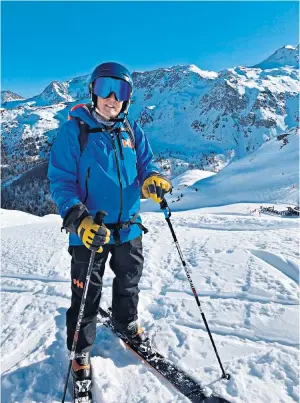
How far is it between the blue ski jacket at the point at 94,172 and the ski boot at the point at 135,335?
1155 millimetres

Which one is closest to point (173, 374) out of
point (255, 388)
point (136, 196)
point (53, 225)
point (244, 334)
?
point (255, 388)

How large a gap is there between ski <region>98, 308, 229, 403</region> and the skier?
201mm

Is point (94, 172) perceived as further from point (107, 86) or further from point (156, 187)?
point (107, 86)

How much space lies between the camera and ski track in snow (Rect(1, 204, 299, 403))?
3.35 metres

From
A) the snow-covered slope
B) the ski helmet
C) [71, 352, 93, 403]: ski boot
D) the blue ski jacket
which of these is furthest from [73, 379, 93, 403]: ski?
the snow-covered slope

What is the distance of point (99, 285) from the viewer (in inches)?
140

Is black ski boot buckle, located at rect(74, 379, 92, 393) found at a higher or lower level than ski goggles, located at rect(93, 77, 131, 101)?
lower

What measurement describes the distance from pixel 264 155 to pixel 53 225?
35.7 meters

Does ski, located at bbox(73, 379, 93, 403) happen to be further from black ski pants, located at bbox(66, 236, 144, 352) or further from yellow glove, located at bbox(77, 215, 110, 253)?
yellow glove, located at bbox(77, 215, 110, 253)

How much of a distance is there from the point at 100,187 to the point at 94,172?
163mm

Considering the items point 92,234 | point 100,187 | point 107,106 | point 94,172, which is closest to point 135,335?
point 92,234

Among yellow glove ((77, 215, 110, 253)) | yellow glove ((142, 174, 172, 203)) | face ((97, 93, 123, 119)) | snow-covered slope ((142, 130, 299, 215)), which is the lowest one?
yellow glove ((77, 215, 110, 253))

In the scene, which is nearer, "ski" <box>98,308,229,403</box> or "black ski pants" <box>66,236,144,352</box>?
"ski" <box>98,308,229,403</box>

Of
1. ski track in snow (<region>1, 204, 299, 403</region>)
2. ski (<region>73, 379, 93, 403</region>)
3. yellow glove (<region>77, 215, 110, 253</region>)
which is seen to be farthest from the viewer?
ski track in snow (<region>1, 204, 299, 403</region>)
